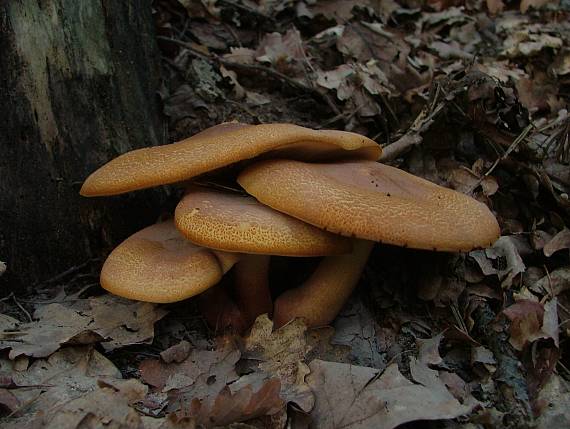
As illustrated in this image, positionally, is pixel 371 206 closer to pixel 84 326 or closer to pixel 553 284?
pixel 553 284

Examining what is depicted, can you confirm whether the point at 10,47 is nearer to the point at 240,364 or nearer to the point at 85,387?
the point at 85,387

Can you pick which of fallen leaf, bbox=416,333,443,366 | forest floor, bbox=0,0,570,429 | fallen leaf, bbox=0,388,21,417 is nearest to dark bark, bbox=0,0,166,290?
forest floor, bbox=0,0,570,429

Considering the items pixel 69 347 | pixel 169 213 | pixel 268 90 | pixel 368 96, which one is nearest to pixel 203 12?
pixel 268 90

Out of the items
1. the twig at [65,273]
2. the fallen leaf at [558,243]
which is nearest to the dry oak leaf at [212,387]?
the twig at [65,273]

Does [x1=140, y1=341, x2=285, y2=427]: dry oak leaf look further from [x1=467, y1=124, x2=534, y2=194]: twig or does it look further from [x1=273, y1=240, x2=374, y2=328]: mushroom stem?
[x1=467, y1=124, x2=534, y2=194]: twig

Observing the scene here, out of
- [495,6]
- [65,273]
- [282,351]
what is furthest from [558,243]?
[495,6]

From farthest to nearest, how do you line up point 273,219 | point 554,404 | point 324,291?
point 324,291
point 273,219
point 554,404

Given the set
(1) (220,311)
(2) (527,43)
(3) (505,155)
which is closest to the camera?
(1) (220,311)
